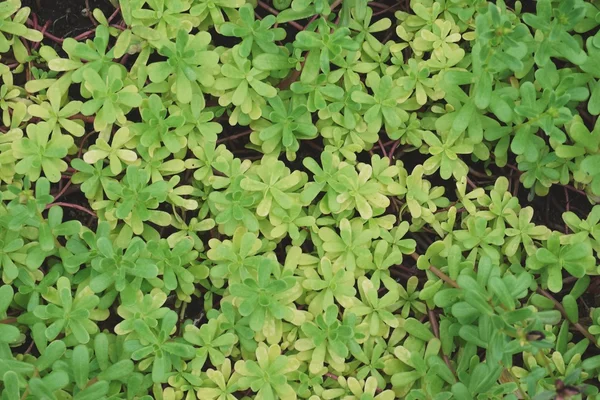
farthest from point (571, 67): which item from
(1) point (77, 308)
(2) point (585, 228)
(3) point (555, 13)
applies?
(1) point (77, 308)

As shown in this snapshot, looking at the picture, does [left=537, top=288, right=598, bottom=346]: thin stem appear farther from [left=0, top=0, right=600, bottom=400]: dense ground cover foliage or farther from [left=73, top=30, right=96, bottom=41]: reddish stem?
[left=73, top=30, right=96, bottom=41]: reddish stem

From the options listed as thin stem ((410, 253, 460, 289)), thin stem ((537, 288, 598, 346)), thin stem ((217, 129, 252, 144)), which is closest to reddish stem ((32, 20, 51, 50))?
thin stem ((217, 129, 252, 144))

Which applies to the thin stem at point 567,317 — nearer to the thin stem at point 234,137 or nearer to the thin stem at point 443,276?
the thin stem at point 443,276

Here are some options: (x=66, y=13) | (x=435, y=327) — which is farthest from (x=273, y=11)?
(x=435, y=327)

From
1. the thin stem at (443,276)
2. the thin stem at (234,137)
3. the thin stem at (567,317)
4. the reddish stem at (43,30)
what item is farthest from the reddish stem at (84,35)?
the thin stem at (567,317)

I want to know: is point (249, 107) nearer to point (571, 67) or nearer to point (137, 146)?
point (137, 146)

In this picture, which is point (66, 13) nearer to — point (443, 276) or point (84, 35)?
point (84, 35)
